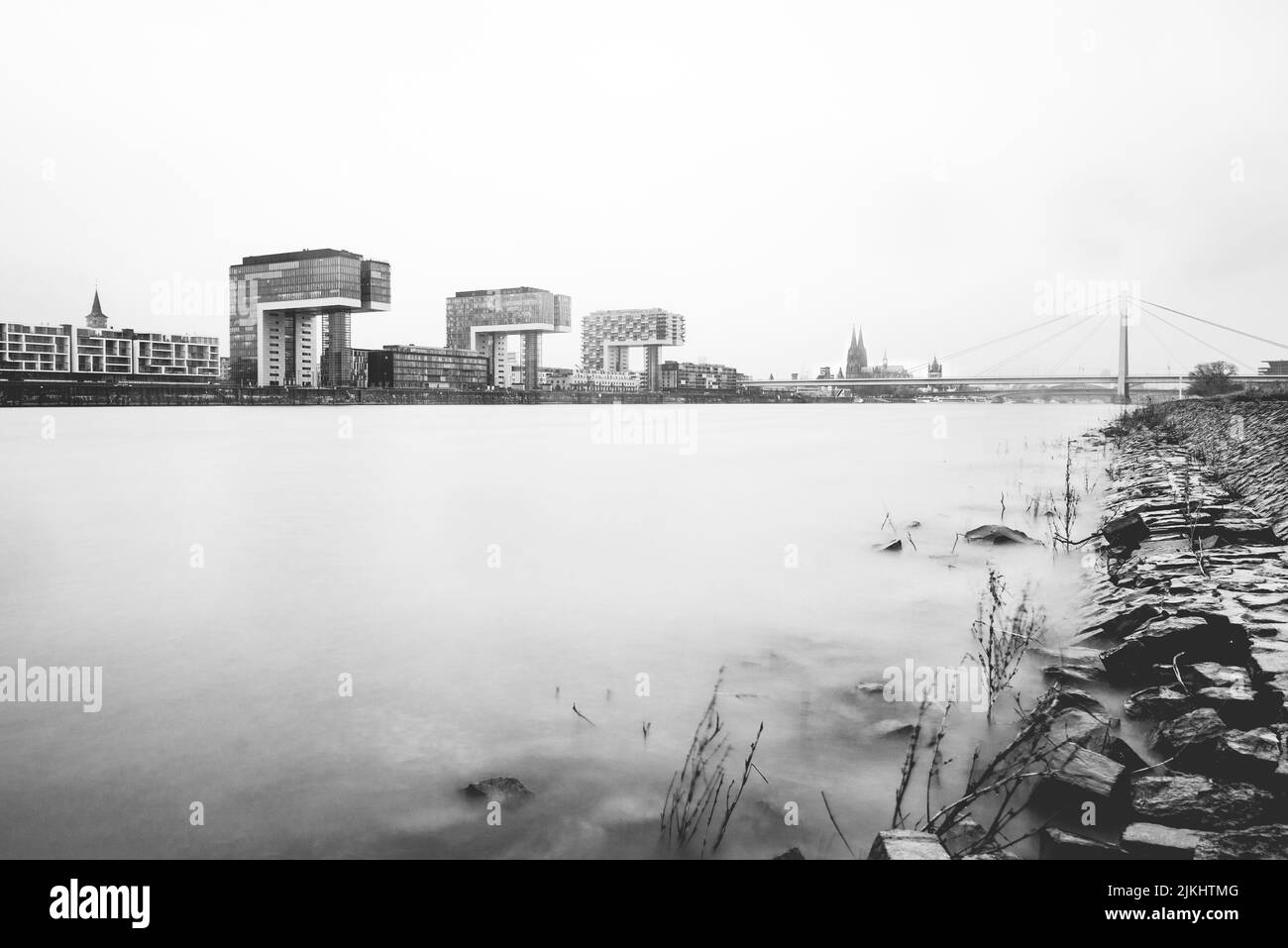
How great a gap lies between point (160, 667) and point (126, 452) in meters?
25.0

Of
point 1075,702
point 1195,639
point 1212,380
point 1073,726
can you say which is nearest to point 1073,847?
point 1073,726

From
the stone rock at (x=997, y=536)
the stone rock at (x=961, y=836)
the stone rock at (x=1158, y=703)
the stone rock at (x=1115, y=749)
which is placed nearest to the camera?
the stone rock at (x=961, y=836)

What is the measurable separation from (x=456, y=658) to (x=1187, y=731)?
4.91m

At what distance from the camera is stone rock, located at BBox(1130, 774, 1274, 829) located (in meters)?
3.38

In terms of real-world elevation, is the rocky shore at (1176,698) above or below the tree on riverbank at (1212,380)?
below

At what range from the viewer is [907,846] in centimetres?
303

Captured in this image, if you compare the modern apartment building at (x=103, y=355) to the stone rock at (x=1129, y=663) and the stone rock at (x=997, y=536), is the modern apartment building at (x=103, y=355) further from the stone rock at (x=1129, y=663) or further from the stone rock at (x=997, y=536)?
the stone rock at (x=1129, y=663)

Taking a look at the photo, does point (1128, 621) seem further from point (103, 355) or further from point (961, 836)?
point (103, 355)

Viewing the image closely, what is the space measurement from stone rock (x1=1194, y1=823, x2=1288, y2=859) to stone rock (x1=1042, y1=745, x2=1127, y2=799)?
1.89 ft

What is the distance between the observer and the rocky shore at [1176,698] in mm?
3381

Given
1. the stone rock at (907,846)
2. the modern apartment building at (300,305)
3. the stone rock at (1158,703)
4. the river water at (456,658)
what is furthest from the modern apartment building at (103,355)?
the stone rock at (907,846)

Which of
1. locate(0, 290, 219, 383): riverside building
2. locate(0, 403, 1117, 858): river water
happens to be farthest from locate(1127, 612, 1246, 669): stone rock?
locate(0, 290, 219, 383): riverside building

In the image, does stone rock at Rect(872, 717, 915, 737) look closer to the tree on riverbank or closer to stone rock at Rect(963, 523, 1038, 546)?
stone rock at Rect(963, 523, 1038, 546)
